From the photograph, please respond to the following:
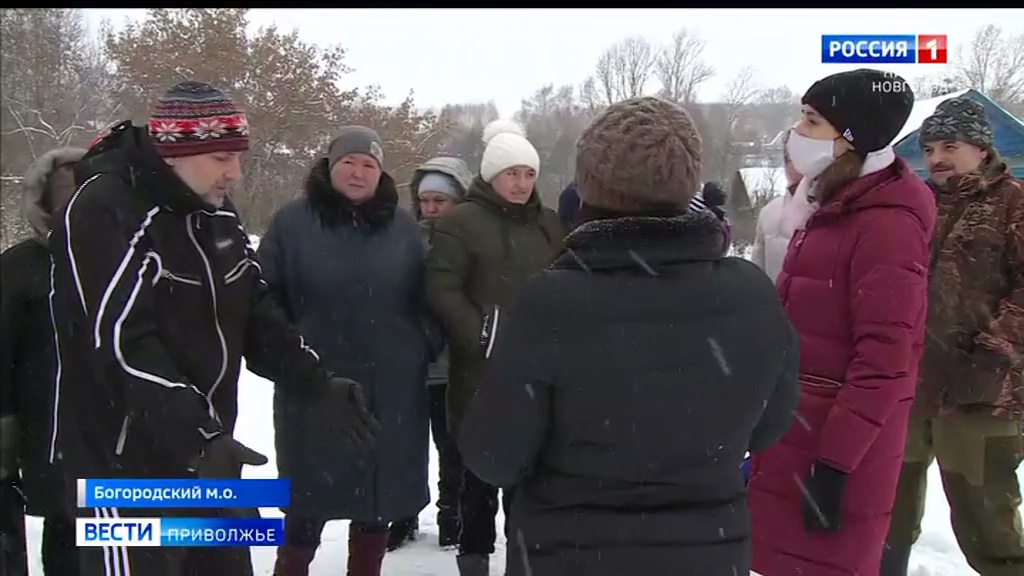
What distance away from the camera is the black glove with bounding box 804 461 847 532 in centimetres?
192

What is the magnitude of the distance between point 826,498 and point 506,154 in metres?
1.64

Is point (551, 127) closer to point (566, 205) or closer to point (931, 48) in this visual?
point (566, 205)

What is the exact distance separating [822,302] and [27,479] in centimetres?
231

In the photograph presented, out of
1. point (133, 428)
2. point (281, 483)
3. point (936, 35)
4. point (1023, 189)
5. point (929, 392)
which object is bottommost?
point (281, 483)

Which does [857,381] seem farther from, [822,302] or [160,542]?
[160,542]

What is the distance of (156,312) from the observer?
1.76 m

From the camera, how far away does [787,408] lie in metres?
1.60

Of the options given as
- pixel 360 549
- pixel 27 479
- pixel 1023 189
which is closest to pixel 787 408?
pixel 1023 189

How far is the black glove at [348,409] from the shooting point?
227 centimetres

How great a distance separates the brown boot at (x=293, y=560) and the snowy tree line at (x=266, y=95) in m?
1.65

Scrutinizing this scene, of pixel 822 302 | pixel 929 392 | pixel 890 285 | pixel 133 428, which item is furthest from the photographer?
pixel 929 392

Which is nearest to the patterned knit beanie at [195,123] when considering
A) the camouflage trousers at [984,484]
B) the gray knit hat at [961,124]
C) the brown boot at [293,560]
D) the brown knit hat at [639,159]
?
the brown knit hat at [639,159]

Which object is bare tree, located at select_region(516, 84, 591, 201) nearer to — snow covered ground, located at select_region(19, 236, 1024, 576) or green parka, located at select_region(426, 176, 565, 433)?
green parka, located at select_region(426, 176, 565, 433)

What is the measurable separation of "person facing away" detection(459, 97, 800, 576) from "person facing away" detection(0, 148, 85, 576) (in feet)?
5.21
